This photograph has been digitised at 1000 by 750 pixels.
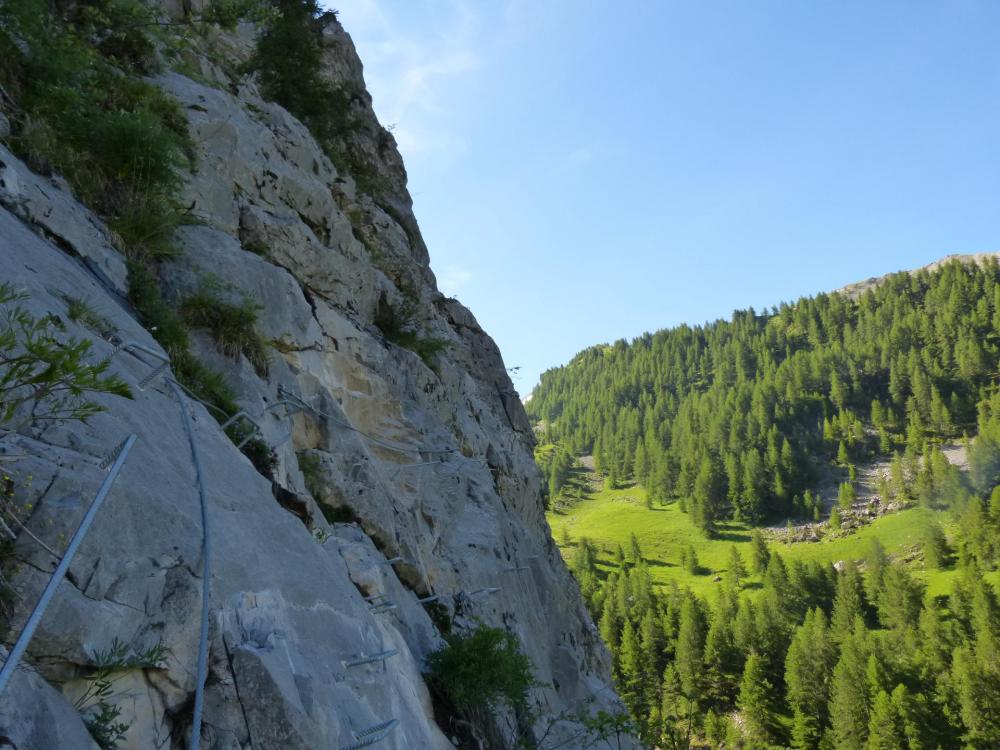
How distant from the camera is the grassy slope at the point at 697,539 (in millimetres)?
112188

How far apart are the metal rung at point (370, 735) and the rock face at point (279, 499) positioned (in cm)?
4

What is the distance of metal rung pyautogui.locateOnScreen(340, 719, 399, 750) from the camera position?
194 inches

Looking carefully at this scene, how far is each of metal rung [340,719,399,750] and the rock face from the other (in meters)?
0.04

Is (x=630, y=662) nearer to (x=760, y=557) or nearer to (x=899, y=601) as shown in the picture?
(x=899, y=601)

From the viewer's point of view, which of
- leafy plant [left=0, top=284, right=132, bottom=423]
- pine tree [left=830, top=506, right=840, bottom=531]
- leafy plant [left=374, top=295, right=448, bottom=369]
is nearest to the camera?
leafy plant [left=0, top=284, right=132, bottom=423]

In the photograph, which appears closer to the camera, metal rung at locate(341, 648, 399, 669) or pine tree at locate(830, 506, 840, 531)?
metal rung at locate(341, 648, 399, 669)

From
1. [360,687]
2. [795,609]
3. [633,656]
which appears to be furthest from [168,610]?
[795,609]

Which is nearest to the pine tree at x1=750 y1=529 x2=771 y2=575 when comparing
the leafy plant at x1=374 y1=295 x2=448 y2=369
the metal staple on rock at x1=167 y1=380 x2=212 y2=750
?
the leafy plant at x1=374 y1=295 x2=448 y2=369

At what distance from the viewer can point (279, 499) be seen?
23.8ft

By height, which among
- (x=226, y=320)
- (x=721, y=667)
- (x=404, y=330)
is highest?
(x=404, y=330)

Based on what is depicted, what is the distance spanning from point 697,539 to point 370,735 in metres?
136

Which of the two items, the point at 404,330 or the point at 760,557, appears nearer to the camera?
the point at 404,330

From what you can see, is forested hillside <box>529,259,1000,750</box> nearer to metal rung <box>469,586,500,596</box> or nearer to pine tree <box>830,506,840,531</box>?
pine tree <box>830,506,840,531</box>

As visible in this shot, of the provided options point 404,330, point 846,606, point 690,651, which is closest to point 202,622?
point 404,330
